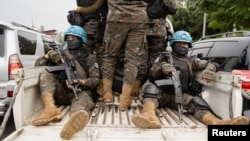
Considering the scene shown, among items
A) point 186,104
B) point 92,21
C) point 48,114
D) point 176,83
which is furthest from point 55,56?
point 186,104

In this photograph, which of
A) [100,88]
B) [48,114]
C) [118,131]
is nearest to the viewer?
[118,131]

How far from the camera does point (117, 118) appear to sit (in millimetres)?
3758

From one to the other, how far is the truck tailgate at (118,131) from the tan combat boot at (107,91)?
542 mm

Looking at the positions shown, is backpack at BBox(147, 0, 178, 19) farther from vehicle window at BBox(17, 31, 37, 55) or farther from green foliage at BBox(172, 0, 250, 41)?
green foliage at BBox(172, 0, 250, 41)

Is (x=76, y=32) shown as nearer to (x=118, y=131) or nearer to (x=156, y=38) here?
(x=156, y=38)

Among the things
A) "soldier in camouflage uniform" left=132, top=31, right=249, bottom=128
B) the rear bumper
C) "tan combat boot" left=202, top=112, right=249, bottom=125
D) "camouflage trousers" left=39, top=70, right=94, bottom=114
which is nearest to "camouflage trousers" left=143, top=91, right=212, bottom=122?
"soldier in camouflage uniform" left=132, top=31, right=249, bottom=128

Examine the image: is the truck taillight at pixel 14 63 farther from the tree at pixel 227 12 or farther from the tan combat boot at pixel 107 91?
the tree at pixel 227 12

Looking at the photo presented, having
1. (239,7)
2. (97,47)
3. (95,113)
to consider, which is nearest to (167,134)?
(95,113)

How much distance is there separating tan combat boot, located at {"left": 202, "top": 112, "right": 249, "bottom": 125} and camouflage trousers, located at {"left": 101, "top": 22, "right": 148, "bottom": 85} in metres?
1.04

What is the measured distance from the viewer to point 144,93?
4062 mm

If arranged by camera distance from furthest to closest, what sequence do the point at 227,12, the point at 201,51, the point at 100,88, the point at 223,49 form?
the point at 227,12
the point at 201,51
the point at 223,49
the point at 100,88

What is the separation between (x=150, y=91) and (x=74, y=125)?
1.26m

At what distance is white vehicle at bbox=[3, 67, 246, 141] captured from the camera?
3123 millimetres

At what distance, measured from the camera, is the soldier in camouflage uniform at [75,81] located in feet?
12.7
